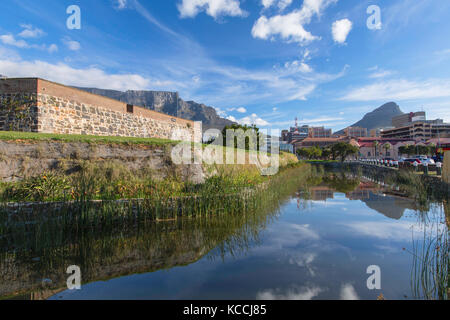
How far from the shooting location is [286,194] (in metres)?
12.3

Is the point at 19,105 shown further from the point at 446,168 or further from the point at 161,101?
the point at 161,101

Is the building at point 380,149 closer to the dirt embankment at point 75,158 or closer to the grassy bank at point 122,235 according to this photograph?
the dirt embankment at point 75,158

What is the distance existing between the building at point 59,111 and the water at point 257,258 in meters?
10.5

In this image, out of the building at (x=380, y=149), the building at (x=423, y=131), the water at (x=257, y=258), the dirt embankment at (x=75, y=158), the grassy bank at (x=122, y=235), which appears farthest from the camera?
the building at (x=423, y=131)

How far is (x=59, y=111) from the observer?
13172 millimetres

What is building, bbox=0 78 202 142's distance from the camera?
1194cm

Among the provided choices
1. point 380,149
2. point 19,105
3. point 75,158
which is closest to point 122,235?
point 75,158

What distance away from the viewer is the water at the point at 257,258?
353cm

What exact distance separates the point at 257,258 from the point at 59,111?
571 inches

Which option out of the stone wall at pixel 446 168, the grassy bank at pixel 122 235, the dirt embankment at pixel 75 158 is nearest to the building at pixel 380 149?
the stone wall at pixel 446 168

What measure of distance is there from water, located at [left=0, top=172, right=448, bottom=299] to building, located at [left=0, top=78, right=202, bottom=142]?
34.4 feet
